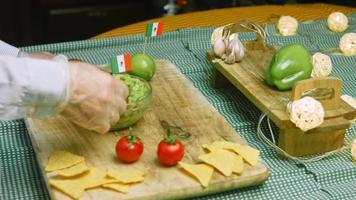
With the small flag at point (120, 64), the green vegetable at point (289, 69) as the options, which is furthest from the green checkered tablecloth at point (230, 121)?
the small flag at point (120, 64)

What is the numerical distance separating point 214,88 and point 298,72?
0.30 m

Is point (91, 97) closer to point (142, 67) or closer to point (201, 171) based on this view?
point (201, 171)

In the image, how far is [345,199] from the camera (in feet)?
3.82

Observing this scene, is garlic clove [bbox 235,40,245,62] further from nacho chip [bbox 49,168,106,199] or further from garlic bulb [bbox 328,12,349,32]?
garlic bulb [bbox 328,12,349,32]

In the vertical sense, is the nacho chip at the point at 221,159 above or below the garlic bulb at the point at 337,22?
below

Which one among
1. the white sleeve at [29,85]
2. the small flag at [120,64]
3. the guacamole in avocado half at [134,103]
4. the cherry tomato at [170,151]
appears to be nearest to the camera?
the white sleeve at [29,85]

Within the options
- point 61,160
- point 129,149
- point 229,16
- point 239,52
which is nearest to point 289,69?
point 239,52

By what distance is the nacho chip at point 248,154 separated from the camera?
1.17 m

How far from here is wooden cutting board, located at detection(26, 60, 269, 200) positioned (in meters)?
1.10

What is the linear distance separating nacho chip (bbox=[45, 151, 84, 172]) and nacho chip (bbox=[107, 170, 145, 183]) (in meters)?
0.07

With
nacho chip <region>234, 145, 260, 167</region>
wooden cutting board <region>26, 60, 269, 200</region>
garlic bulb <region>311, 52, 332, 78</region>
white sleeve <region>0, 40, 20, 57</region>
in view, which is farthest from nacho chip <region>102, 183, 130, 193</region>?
garlic bulb <region>311, 52, 332, 78</region>

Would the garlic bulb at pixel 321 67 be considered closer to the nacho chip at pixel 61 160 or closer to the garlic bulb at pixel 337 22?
the garlic bulb at pixel 337 22

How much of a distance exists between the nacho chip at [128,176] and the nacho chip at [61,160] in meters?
0.07

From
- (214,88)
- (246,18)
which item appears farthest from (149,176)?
(246,18)
